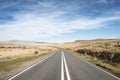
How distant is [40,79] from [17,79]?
4.92 ft

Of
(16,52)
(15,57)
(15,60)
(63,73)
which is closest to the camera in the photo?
(63,73)

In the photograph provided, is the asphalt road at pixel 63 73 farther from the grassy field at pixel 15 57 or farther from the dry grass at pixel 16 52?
the dry grass at pixel 16 52

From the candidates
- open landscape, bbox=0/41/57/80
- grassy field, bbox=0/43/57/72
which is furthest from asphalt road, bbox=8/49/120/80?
grassy field, bbox=0/43/57/72

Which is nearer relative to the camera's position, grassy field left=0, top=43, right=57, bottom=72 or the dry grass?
grassy field left=0, top=43, right=57, bottom=72

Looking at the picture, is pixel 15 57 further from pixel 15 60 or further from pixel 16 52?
pixel 16 52

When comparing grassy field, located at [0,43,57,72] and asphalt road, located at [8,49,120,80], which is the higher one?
asphalt road, located at [8,49,120,80]

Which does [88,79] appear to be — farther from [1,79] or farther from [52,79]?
[1,79]

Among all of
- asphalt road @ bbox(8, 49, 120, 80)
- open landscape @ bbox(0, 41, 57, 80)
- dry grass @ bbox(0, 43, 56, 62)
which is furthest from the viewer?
dry grass @ bbox(0, 43, 56, 62)

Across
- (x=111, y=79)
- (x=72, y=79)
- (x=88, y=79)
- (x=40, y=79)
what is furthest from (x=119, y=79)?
(x=40, y=79)

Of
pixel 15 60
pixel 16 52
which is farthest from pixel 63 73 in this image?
pixel 16 52

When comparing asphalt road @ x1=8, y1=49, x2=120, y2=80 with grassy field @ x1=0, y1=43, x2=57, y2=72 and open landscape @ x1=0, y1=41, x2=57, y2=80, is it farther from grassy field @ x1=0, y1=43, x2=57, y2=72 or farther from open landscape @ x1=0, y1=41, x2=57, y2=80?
grassy field @ x1=0, y1=43, x2=57, y2=72

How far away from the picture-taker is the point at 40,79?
11.9 meters

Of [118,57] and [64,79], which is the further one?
[118,57]

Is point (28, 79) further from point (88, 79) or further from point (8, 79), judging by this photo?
point (88, 79)
